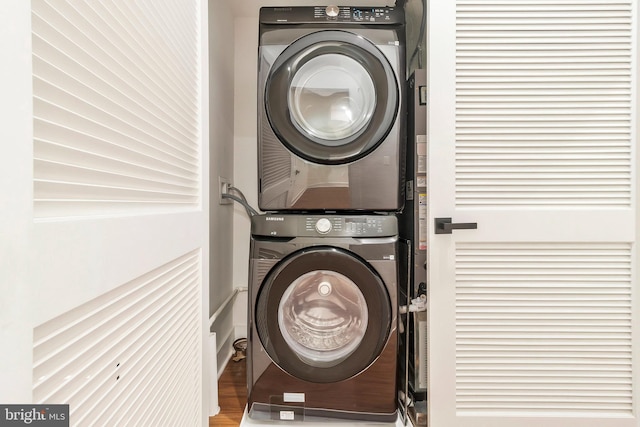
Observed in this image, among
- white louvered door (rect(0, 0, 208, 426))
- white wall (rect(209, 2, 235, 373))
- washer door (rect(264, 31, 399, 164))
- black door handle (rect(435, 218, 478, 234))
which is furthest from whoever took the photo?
white wall (rect(209, 2, 235, 373))

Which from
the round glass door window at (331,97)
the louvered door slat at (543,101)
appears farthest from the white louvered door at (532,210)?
A: the round glass door window at (331,97)

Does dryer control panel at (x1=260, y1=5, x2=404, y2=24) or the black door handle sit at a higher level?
dryer control panel at (x1=260, y1=5, x2=404, y2=24)

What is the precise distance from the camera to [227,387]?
5.22 feet

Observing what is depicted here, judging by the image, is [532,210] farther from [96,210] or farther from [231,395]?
[231,395]

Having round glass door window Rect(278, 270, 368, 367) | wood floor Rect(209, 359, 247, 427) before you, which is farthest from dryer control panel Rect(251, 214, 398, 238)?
wood floor Rect(209, 359, 247, 427)

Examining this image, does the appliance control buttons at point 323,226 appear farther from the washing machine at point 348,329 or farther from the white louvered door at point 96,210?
the white louvered door at point 96,210

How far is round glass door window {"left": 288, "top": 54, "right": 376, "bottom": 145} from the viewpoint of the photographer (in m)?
1.38

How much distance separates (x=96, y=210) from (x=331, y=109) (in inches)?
43.0

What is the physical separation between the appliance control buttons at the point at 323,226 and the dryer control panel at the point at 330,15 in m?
0.85

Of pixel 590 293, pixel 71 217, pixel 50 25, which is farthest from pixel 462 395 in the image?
pixel 50 25

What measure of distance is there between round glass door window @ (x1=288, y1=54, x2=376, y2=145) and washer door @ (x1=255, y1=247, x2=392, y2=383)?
52 centimetres

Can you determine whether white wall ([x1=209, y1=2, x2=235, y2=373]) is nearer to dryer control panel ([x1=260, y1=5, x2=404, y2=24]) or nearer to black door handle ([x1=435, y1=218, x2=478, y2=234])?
dryer control panel ([x1=260, y1=5, x2=404, y2=24])

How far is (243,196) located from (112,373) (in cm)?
152

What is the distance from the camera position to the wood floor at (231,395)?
1345 mm
